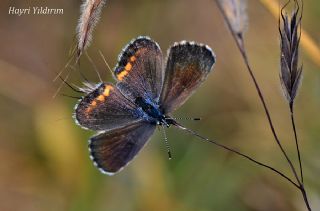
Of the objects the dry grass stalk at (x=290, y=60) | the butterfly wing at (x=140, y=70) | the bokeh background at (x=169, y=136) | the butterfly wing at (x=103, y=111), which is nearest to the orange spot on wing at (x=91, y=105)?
the butterfly wing at (x=103, y=111)

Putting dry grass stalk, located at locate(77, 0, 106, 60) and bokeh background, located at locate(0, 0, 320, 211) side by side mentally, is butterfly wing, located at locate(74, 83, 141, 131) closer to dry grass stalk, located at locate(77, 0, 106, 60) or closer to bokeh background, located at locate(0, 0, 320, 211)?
dry grass stalk, located at locate(77, 0, 106, 60)

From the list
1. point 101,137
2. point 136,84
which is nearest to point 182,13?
point 136,84

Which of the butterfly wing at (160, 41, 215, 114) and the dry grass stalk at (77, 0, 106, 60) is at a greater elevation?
the dry grass stalk at (77, 0, 106, 60)

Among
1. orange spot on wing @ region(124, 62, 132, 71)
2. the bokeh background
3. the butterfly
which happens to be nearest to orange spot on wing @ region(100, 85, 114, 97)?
the butterfly

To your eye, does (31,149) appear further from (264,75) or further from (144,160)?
(264,75)

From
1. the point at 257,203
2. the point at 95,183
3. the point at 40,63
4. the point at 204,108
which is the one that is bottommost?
the point at 257,203

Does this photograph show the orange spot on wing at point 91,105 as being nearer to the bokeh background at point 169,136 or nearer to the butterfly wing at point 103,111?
the butterfly wing at point 103,111

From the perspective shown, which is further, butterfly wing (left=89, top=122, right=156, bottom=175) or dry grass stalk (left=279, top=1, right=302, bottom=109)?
butterfly wing (left=89, top=122, right=156, bottom=175)

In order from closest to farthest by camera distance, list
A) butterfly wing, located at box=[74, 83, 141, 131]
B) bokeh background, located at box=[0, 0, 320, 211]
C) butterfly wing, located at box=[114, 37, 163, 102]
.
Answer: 1. butterfly wing, located at box=[74, 83, 141, 131]
2. butterfly wing, located at box=[114, 37, 163, 102]
3. bokeh background, located at box=[0, 0, 320, 211]
